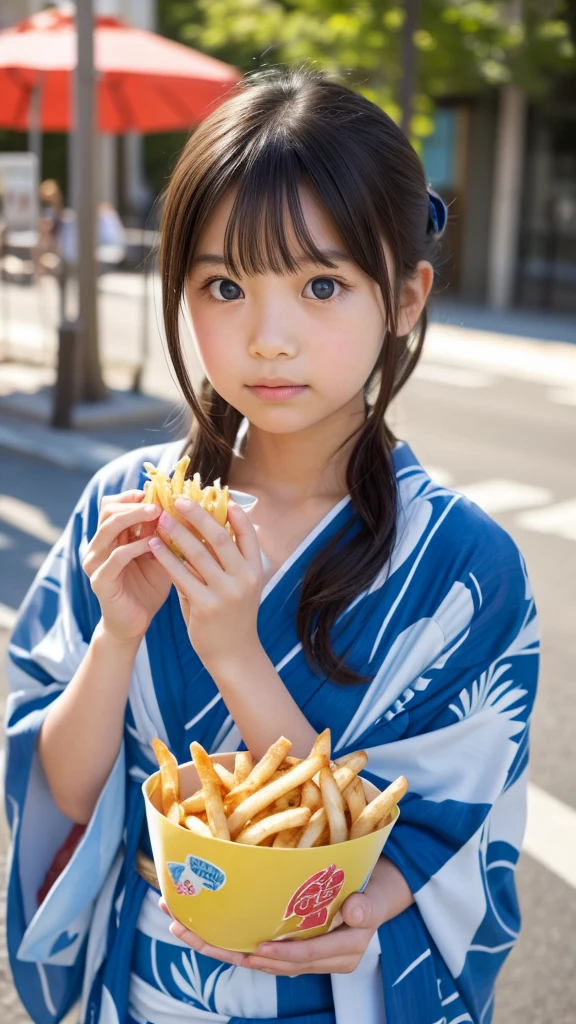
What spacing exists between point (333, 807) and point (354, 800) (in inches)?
2.0

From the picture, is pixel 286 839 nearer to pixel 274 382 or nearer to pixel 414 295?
pixel 274 382

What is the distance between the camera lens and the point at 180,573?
4.35 ft

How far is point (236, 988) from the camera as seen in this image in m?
1.44

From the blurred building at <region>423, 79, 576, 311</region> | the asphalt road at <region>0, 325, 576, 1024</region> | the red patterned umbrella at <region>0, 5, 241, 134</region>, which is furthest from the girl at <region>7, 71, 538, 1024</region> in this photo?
the blurred building at <region>423, 79, 576, 311</region>

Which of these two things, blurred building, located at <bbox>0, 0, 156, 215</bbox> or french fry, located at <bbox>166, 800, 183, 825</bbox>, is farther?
blurred building, located at <bbox>0, 0, 156, 215</bbox>

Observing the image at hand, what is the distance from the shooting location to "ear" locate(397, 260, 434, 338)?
160 cm

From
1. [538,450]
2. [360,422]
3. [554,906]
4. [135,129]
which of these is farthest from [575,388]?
[360,422]

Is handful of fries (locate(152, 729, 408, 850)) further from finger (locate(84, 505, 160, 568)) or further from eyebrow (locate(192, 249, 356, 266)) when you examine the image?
eyebrow (locate(192, 249, 356, 266))

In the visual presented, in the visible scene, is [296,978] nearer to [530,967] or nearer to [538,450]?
[530,967]

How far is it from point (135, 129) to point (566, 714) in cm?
838

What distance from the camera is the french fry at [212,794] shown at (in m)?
1.22

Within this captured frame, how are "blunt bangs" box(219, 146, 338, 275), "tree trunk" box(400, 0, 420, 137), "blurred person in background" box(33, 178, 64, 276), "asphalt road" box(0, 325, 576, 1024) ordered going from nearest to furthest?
"blunt bangs" box(219, 146, 338, 275) → "asphalt road" box(0, 325, 576, 1024) → "tree trunk" box(400, 0, 420, 137) → "blurred person in background" box(33, 178, 64, 276)

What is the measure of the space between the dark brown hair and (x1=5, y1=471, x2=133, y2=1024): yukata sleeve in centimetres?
34

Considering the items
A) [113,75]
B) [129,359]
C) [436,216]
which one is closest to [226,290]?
[436,216]
